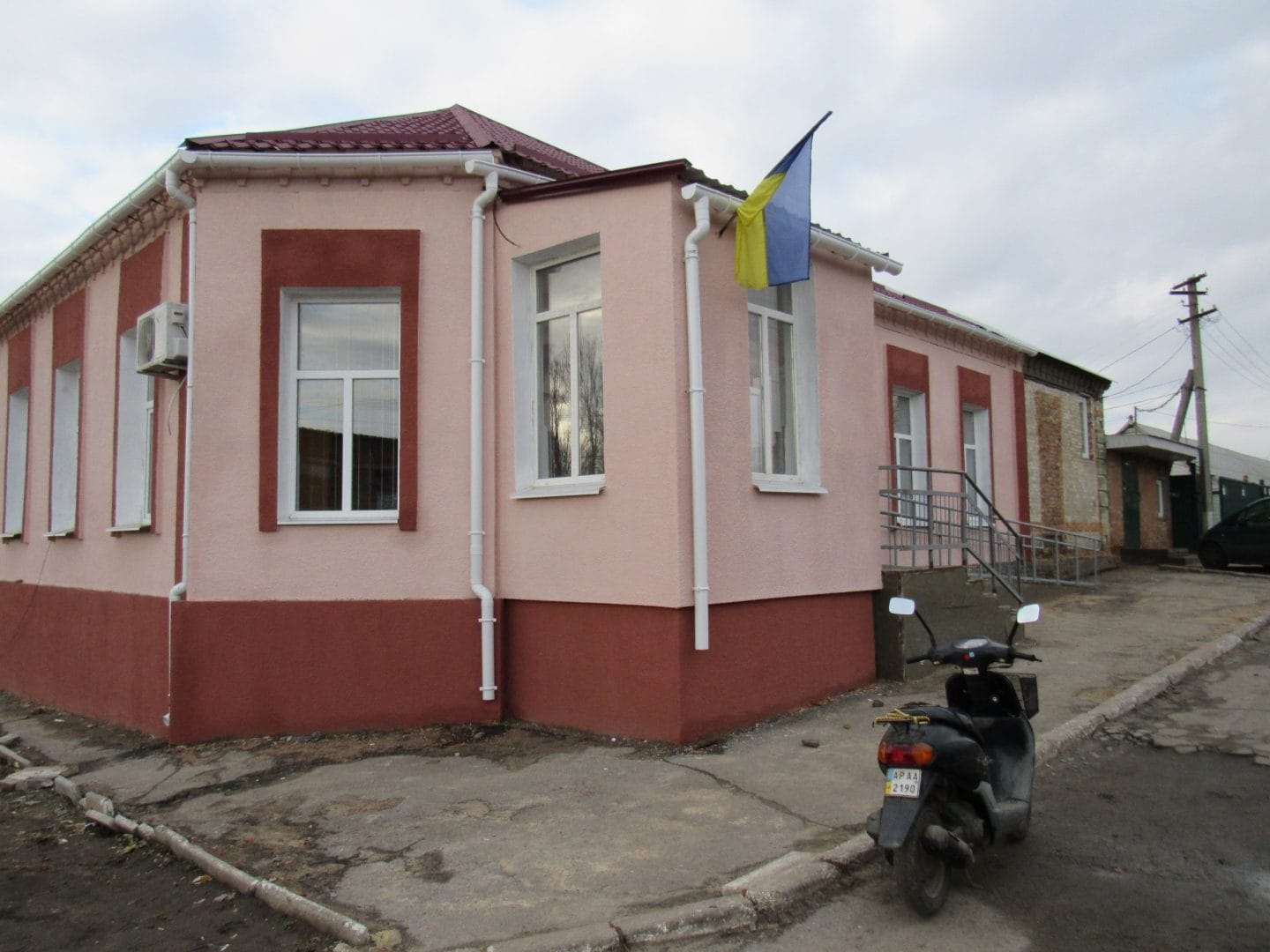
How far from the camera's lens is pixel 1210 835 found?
5012 mm

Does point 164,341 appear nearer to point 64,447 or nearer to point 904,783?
point 64,447

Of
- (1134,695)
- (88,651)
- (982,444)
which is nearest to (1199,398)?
(982,444)

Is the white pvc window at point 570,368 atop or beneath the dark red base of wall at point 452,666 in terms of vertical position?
atop

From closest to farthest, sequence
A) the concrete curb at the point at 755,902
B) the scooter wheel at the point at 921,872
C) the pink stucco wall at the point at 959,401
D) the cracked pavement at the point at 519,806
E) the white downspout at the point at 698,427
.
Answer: the concrete curb at the point at 755,902, the scooter wheel at the point at 921,872, the cracked pavement at the point at 519,806, the white downspout at the point at 698,427, the pink stucco wall at the point at 959,401

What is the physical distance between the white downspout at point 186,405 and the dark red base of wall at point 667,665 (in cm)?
265

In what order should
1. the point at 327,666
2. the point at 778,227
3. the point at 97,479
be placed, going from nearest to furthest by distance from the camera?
the point at 778,227 → the point at 327,666 → the point at 97,479

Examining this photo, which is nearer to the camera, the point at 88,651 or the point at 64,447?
the point at 88,651

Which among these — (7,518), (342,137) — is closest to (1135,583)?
(342,137)

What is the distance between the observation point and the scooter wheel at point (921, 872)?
398 cm

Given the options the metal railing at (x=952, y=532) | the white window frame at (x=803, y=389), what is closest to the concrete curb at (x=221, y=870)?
the white window frame at (x=803, y=389)

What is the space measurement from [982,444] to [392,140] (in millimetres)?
11259

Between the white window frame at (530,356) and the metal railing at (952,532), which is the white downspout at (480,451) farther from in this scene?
the metal railing at (952,532)

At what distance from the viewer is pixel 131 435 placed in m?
9.70

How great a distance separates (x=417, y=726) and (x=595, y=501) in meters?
2.39
